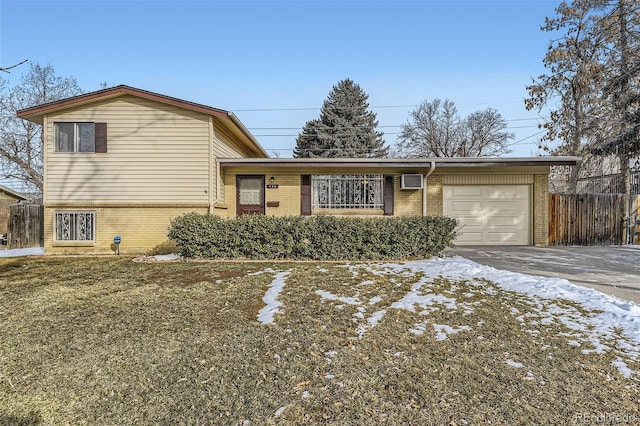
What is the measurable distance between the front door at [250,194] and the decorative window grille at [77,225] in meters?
4.21

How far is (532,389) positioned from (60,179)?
11706 mm

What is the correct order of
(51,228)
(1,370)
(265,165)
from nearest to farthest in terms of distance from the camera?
(1,370), (51,228), (265,165)

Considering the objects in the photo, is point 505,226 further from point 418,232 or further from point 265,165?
point 265,165

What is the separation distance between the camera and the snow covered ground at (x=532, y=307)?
324 cm

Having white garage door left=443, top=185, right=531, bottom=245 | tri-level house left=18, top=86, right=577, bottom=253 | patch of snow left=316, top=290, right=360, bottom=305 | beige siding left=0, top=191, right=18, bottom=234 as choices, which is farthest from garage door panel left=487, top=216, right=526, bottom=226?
beige siding left=0, top=191, right=18, bottom=234

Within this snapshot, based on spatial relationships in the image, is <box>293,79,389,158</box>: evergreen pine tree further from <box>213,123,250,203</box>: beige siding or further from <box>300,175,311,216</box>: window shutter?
<box>300,175,311,216</box>: window shutter

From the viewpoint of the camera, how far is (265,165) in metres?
10.3

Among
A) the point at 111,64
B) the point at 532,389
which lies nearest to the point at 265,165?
the point at 532,389

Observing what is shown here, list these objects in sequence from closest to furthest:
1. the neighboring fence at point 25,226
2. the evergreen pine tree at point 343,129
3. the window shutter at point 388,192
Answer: the window shutter at point 388,192, the neighboring fence at point 25,226, the evergreen pine tree at point 343,129

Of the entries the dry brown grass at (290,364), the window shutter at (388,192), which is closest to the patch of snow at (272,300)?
the dry brown grass at (290,364)

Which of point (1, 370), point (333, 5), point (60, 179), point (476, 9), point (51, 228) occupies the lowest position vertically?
point (1, 370)

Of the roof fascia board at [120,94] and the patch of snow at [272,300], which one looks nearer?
the patch of snow at [272,300]

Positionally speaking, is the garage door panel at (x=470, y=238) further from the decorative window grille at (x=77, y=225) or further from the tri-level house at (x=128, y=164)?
the decorative window grille at (x=77, y=225)

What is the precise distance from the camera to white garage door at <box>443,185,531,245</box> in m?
10.8
